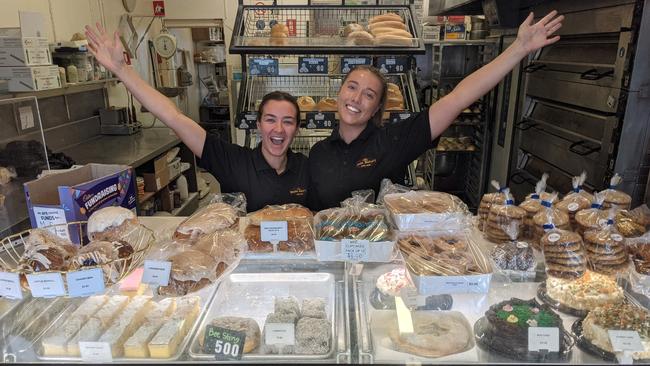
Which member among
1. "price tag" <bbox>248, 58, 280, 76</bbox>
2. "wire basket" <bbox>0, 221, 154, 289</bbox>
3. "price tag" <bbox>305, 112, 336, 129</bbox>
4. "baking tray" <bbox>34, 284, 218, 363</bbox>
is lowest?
"baking tray" <bbox>34, 284, 218, 363</bbox>

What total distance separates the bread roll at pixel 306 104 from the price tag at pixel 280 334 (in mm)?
2215

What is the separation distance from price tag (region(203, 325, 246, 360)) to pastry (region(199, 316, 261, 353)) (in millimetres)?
21

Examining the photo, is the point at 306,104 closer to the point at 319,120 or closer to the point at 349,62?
the point at 319,120

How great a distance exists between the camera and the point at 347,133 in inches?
92.4

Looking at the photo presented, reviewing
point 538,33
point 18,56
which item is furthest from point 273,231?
point 18,56

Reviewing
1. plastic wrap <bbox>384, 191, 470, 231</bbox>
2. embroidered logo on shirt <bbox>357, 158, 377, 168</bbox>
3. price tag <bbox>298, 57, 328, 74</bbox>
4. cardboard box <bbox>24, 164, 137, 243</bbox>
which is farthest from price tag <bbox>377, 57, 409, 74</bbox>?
cardboard box <bbox>24, 164, 137, 243</bbox>

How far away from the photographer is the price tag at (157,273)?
4.22ft

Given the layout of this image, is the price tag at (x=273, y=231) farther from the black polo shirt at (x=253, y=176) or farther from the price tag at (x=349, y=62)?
the price tag at (x=349, y=62)

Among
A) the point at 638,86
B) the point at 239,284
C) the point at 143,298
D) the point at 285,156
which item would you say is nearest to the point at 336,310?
the point at 239,284

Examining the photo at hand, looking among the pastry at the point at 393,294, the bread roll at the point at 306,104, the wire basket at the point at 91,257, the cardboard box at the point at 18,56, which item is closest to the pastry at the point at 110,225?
the wire basket at the point at 91,257

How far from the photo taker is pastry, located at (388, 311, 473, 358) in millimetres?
1148

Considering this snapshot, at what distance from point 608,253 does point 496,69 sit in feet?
2.94

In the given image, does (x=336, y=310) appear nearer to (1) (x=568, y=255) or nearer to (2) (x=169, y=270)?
(2) (x=169, y=270)

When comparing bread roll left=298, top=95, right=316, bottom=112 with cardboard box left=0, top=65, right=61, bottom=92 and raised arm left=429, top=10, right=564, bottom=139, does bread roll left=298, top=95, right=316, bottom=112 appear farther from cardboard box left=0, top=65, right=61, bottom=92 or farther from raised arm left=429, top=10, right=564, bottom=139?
cardboard box left=0, top=65, right=61, bottom=92
